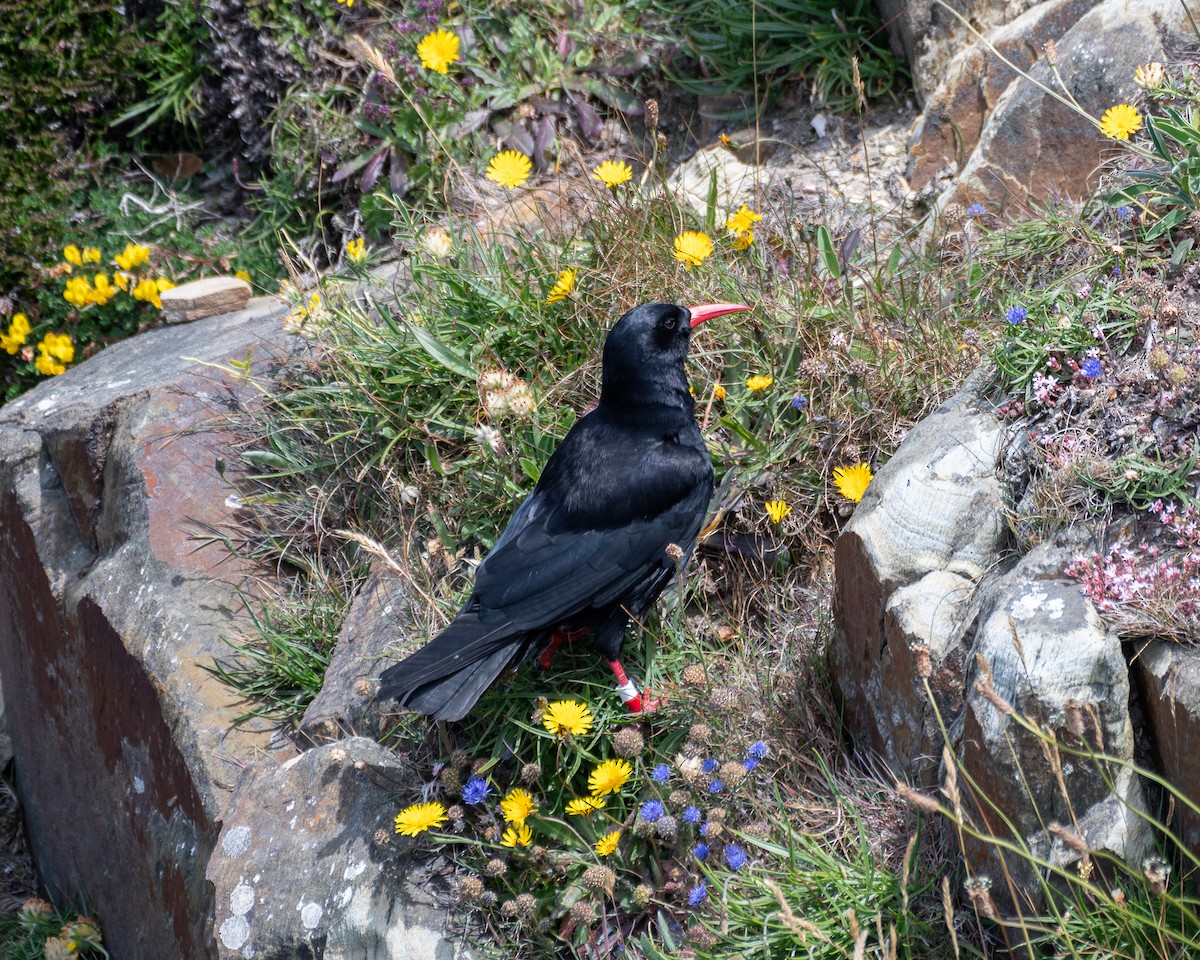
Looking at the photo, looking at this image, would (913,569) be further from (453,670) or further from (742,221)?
(742,221)

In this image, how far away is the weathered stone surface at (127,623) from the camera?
356cm

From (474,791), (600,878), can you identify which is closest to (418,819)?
(474,791)

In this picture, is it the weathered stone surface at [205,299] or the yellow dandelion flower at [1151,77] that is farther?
the weathered stone surface at [205,299]

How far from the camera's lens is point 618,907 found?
2840 mm

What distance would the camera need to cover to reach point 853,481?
3.12 meters

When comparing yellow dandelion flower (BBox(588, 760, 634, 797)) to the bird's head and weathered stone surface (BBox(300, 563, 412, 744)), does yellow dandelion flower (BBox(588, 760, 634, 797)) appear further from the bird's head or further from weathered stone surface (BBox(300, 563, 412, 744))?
the bird's head

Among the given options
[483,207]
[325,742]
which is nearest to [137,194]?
[483,207]

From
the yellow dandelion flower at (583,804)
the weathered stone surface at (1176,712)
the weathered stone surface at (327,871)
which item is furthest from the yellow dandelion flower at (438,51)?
the weathered stone surface at (1176,712)

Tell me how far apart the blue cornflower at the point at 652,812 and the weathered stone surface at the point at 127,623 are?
1.30m

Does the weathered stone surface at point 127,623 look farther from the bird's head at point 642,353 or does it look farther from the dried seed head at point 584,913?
the bird's head at point 642,353

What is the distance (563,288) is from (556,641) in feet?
4.07

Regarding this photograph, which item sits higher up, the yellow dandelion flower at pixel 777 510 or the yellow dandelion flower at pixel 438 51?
the yellow dandelion flower at pixel 438 51

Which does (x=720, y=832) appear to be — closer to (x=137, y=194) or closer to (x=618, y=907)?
(x=618, y=907)

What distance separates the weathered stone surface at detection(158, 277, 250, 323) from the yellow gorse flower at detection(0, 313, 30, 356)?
759mm
